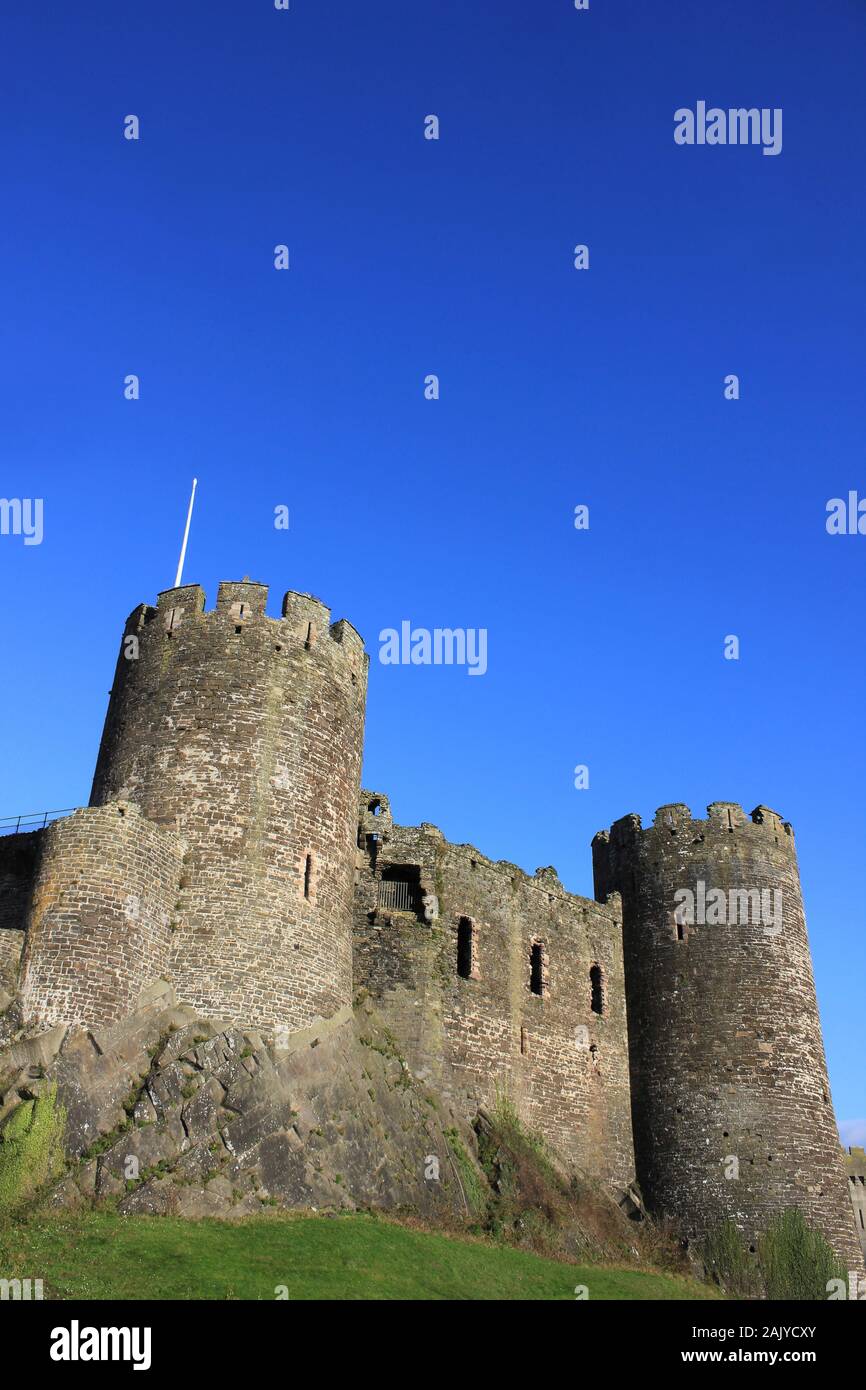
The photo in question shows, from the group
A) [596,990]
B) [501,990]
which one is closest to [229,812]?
[501,990]

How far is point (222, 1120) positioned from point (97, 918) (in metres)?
4.54

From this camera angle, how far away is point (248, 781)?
26.2 metres

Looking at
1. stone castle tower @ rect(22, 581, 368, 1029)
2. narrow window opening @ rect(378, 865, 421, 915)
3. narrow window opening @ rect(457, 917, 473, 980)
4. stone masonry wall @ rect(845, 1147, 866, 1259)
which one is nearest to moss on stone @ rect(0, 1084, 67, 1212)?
stone castle tower @ rect(22, 581, 368, 1029)

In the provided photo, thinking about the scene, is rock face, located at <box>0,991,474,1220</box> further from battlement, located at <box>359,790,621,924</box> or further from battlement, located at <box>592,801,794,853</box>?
battlement, located at <box>592,801,794,853</box>

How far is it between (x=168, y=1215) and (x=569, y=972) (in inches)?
664

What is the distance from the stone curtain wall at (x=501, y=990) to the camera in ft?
97.5

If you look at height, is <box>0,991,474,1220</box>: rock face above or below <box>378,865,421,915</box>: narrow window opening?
below

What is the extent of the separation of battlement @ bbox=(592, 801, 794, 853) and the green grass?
51.6ft

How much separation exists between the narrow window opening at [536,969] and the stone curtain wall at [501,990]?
0.12m

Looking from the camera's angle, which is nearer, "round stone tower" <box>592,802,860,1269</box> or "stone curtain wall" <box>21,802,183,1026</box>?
"stone curtain wall" <box>21,802,183,1026</box>

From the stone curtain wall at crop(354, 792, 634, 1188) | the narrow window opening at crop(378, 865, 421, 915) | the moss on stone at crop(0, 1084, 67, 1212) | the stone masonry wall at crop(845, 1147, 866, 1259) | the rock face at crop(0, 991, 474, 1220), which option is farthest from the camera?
the stone masonry wall at crop(845, 1147, 866, 1259)

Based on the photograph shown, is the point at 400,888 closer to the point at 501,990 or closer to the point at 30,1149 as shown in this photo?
the point at 501,990

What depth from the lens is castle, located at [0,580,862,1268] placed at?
2370 centimetres
